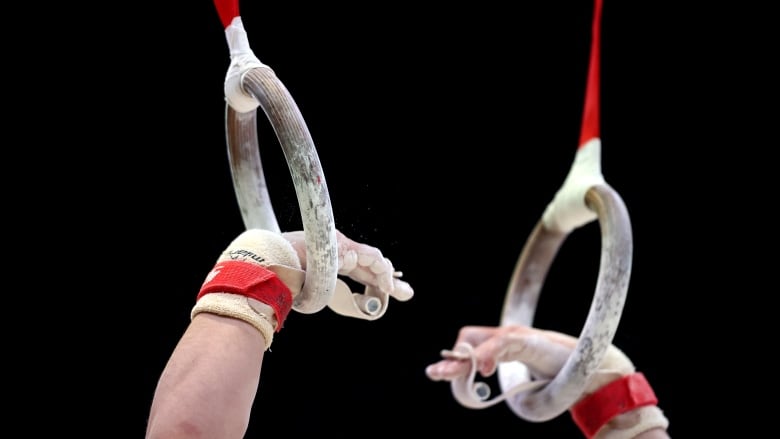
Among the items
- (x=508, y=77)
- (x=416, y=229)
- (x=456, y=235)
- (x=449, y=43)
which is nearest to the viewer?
(x=416, y=229)

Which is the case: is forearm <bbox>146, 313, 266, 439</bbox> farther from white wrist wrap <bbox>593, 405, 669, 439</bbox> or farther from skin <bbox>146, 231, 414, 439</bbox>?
white wrist wrap <bbox>593, 405, 669, 439</bbox>

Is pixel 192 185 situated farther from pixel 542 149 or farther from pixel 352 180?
pixel 542 149

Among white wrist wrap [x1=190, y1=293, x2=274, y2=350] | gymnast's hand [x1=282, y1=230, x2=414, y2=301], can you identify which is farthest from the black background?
white wrist wrap [x1=190, y1=293, x2=274, y2=350]

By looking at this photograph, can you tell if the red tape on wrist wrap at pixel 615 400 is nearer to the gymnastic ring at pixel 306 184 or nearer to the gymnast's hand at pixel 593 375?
the gymnast's hand at pixel 593 375

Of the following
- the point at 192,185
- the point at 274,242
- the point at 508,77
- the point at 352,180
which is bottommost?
the point at 274,242

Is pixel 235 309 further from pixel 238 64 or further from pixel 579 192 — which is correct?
pixel 579 192

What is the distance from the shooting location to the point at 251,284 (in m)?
1.13

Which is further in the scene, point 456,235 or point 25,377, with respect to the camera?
point 456,235

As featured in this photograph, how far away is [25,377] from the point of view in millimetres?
1580

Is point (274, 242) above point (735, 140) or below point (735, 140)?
below

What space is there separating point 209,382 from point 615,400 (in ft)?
3.02

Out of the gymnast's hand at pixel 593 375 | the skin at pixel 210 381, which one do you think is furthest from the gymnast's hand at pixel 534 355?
the skin at pixel 210 381

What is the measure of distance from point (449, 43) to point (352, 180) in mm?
559

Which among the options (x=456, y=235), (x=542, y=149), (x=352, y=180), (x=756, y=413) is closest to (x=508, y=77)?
(x=542, y=149)
